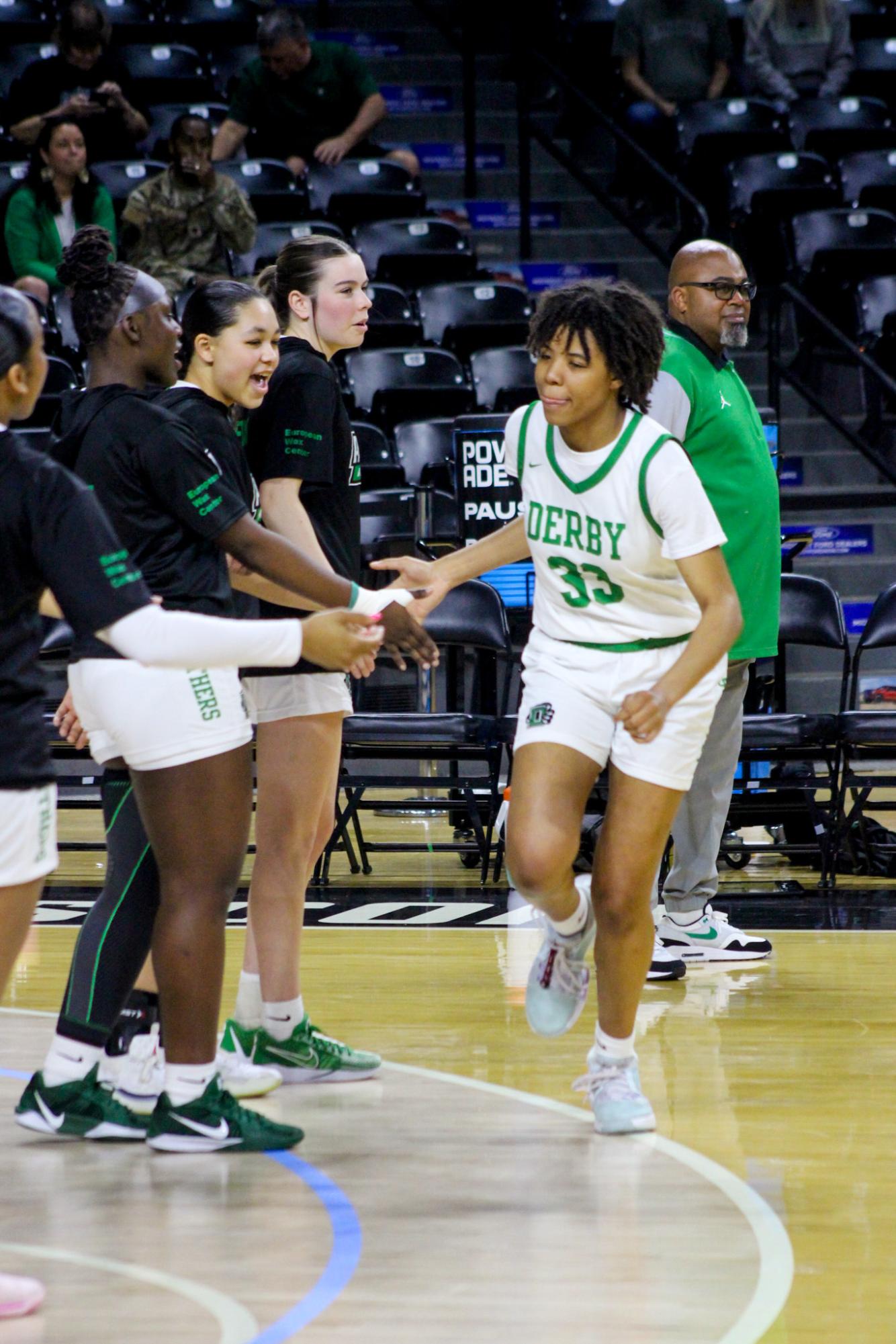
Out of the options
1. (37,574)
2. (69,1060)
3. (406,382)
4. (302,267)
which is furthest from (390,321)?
(37,574)

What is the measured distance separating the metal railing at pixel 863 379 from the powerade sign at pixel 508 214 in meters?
2.11

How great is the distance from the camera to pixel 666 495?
3.36 m

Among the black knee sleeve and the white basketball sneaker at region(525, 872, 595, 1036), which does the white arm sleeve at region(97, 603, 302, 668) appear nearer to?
the black knee sleeve

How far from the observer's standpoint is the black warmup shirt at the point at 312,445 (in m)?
3.68

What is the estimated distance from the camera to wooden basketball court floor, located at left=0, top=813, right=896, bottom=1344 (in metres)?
2.56

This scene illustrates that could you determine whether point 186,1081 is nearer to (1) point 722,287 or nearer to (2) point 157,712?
(2) point 157,712

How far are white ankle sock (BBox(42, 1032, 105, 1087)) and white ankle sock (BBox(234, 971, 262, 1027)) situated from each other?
52cm

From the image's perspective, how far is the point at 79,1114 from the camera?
3.43 m

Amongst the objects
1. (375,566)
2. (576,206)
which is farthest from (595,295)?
(576,206)

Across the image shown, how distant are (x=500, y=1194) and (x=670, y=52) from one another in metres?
8.54

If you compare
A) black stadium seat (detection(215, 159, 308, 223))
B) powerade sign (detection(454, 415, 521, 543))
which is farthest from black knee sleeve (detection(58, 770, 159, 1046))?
black stadium seat (detection(215, 159, 308, 223))

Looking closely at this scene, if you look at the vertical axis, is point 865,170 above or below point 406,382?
above

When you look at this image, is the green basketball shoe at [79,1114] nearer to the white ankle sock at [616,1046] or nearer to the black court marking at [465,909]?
the white ankle sock at [616,1046]

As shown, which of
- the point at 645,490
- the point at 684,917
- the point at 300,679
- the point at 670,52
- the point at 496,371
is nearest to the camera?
the point at 645,490
